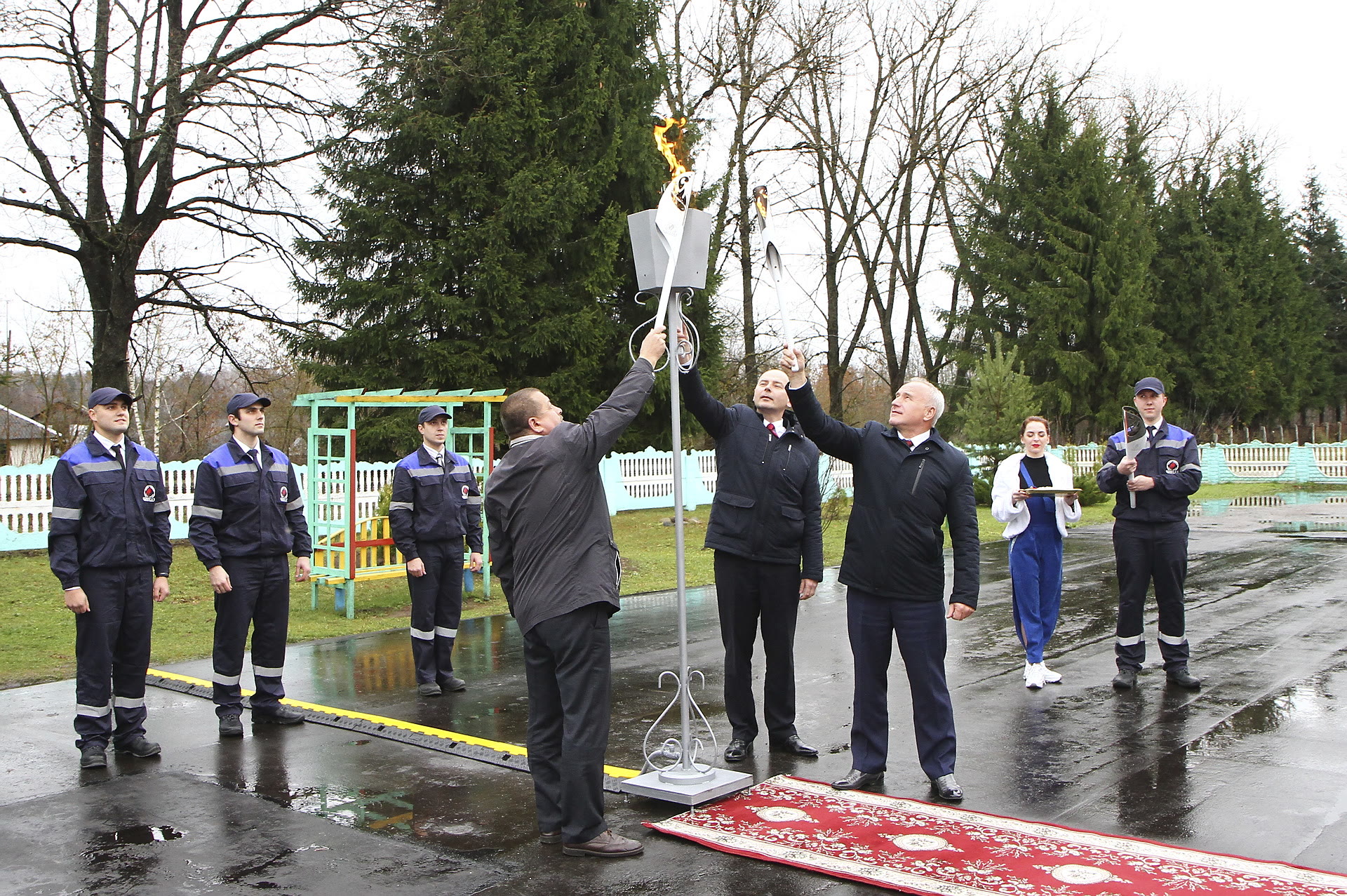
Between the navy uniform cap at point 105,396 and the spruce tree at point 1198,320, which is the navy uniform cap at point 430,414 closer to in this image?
the navy uniform cap at point 105,396


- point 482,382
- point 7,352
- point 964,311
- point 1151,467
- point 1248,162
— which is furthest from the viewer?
point 1248,162

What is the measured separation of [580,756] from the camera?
453 cm

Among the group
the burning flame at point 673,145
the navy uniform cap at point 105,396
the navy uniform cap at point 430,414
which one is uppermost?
the burning flame at point 673,145

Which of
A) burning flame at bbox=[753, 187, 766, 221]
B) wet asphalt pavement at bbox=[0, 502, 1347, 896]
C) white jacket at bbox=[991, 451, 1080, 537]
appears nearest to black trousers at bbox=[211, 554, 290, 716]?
wet asphalt pavement at bbox=[0, 502, 1347, 896]

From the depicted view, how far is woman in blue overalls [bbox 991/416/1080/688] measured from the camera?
25.0 feet

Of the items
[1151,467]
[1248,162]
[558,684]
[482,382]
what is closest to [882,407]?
[1248,162]

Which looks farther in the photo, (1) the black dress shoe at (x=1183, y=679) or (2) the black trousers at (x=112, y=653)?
(1) the black dress shoe at (x=1183, y=679)

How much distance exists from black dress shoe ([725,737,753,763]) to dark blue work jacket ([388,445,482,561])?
2937mm

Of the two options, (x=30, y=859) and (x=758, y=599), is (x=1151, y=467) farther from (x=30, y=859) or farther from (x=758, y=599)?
(x=30, y=859)

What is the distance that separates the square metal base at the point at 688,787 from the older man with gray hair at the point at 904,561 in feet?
1.75

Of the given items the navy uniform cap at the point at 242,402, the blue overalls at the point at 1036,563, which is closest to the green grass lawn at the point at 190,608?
the navy uniform cap at the point at 242,402

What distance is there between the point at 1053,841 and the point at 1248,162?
54468 mm

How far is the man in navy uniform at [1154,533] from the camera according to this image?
743cm

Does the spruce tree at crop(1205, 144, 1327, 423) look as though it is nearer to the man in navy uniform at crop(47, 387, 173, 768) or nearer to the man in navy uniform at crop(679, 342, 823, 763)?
the man in navy uniform at crop(679, 342, 823, 763)
